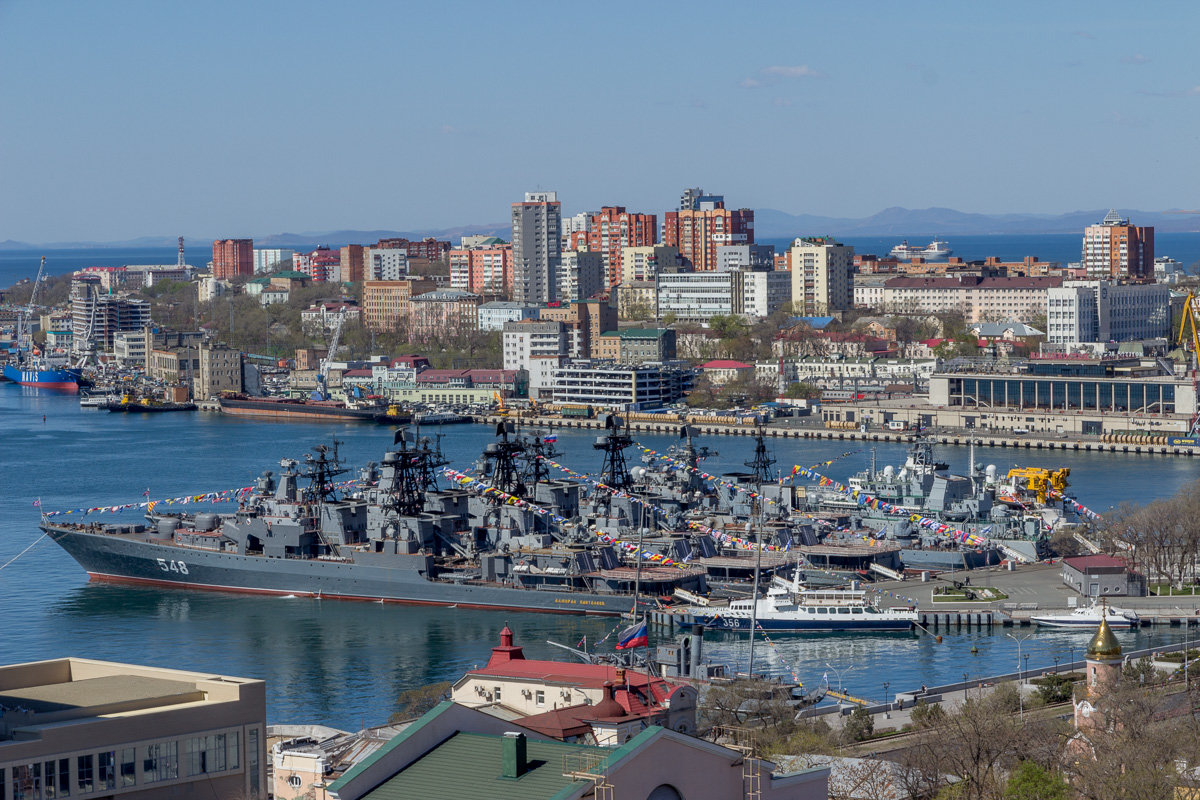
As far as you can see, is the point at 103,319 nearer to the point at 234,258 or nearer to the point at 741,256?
the point at 741,256

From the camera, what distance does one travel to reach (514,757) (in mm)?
8844

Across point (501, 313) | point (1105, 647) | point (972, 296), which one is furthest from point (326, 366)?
point (1105, 647)

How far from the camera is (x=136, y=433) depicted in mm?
49688

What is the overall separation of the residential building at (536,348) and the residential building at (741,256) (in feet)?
62.5

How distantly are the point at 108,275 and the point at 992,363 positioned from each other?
85.6 m

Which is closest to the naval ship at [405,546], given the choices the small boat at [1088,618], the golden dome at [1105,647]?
the small boat at [1088,618]

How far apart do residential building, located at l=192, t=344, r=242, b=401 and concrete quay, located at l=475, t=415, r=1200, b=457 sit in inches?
558

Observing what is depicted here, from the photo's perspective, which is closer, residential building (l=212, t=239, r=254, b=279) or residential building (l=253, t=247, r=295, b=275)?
residential building (l=212, t=239, r=254, b=279)

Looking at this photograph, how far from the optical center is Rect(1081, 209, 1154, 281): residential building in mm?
81312

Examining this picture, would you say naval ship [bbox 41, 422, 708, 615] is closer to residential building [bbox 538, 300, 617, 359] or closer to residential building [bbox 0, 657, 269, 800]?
residential building [bbox 0, 657, 269, 800]

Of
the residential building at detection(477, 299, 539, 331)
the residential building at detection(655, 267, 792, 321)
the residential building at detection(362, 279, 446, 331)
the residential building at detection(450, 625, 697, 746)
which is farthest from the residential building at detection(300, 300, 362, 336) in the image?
the residential building at detection(450, 625, 697, 746)

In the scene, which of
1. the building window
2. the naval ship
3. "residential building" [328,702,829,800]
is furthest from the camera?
the naval ship

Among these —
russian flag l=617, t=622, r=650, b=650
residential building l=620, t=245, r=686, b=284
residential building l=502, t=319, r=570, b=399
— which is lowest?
russian flag l=617, t=622, r=650, b=650

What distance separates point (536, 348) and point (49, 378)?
21364 mm
